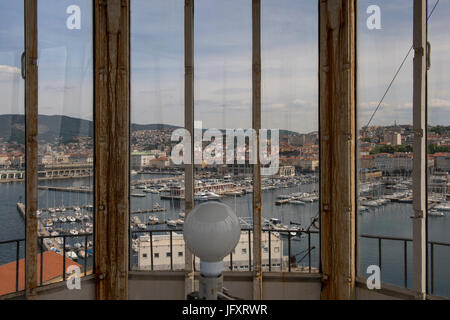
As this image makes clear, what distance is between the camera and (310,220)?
3688 millimetres

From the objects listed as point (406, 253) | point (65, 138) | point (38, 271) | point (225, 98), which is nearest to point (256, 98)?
point (225, 98)

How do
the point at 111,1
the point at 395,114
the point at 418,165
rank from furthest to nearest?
the point at 111,1 < the point at 395,114 < the point at 418,165

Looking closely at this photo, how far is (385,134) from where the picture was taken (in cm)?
339

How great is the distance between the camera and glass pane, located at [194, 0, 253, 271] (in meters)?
3.71

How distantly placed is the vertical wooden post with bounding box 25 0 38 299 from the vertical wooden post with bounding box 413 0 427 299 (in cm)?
324

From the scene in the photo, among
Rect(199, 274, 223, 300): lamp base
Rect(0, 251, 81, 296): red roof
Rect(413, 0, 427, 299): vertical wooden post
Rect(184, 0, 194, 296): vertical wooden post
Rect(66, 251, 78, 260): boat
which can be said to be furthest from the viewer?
Rect(184, 0, 194, 296): vertical wooden post

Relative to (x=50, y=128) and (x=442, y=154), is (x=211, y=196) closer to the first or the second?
(x=50, y=128)

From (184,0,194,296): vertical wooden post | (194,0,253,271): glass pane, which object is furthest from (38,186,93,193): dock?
(194,0,253,271): glass pane

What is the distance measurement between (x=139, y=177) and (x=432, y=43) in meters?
2.95

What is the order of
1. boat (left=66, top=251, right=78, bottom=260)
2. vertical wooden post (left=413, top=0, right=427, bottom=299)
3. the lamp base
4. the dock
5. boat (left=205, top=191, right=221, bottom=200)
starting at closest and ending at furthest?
the lamp base, vertical wooden post (left=413, top=0, right=427, bottom=299), the dock, boat (left=66, top=251, right=78, bottom=260), boat (left=205, top=191, right=221, bottom=200)

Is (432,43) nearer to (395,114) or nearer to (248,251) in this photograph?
(395,114)

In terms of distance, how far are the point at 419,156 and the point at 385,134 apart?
41 cm

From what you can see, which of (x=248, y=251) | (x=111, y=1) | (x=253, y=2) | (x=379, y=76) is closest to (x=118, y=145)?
(x=111, y=1)

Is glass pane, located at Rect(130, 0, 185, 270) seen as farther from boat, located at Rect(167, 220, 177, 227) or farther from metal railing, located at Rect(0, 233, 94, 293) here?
metal railing, located at Rect(0, 233, 94, 293)
